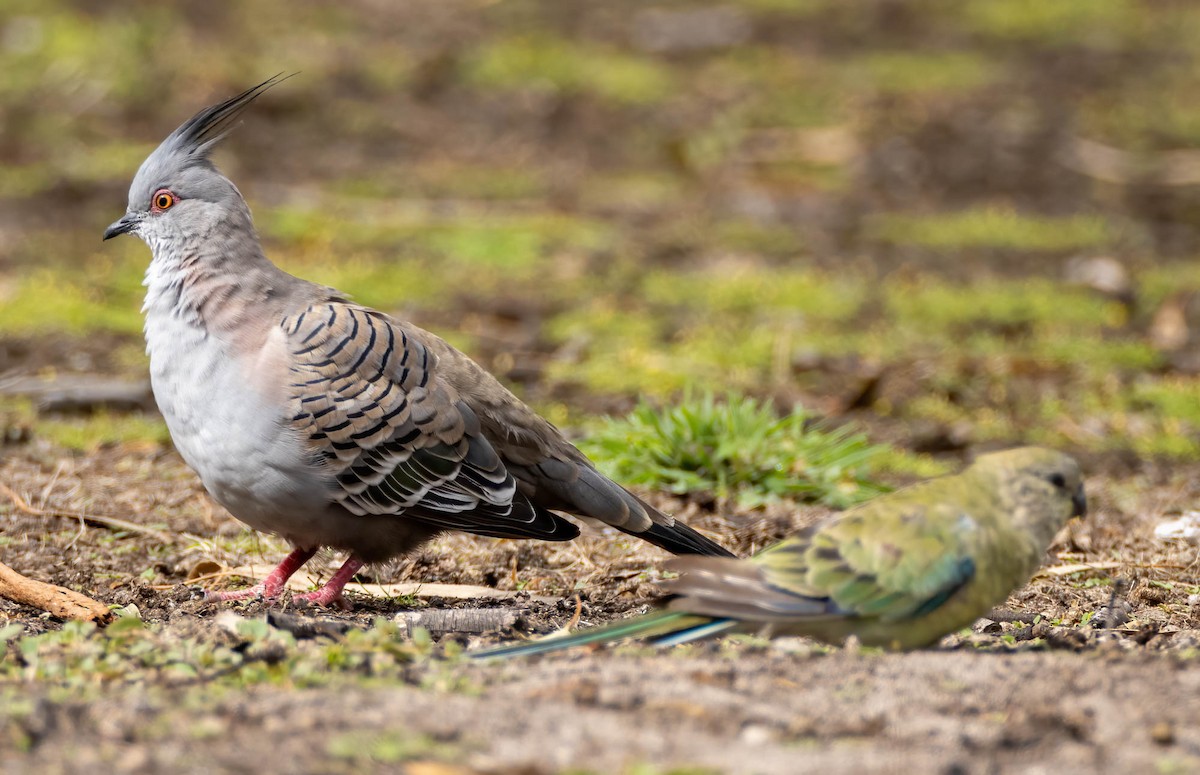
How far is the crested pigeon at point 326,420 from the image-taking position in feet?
14.7

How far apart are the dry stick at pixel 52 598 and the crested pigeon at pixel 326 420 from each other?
0.43 meters

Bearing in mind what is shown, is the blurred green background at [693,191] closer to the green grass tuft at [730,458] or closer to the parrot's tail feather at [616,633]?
the green grass tuft at [730,458]

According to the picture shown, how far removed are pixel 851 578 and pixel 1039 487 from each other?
574mm

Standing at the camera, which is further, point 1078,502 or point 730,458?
point 730,458

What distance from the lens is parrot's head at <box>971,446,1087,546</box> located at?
147 inches

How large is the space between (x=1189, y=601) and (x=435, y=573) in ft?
8.25

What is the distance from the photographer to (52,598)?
4355 mm

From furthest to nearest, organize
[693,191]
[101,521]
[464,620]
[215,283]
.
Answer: [693,191] < [101,521] < [215,283] < [464,620]

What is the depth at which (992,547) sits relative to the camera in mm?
3621

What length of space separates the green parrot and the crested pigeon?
1.13 m

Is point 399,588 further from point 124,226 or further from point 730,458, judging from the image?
point 730,458

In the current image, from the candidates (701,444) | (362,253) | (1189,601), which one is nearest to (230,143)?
(362,253)

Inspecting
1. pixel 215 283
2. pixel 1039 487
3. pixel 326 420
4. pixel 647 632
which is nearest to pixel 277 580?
pixel 326 420

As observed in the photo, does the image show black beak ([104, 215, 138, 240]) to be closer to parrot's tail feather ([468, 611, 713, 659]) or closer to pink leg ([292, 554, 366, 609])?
pink leg ([292, 554, 366, 609])
